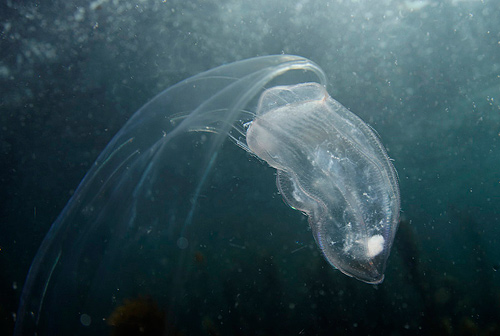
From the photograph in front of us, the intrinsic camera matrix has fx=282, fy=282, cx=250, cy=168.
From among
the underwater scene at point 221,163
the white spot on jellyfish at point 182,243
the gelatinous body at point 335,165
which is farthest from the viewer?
the white spot on jellyfish at point 182,243

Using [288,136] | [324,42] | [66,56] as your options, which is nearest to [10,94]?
[66,56]

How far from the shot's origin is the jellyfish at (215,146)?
2.28 m

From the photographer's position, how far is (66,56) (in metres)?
3.22

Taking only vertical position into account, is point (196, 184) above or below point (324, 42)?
below

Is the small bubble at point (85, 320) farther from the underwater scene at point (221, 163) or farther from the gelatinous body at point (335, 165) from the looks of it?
the gelatinous body at point (335, 165)

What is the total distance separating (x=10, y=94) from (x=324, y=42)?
4088 millimetres

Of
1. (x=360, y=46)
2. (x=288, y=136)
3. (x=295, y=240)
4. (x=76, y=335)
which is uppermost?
(x=288, y=136)

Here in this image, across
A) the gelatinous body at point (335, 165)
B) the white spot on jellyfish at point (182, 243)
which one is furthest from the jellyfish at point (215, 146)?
the white spot on jellyfish at point (182, 243)

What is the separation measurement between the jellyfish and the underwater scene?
Result: 14mm

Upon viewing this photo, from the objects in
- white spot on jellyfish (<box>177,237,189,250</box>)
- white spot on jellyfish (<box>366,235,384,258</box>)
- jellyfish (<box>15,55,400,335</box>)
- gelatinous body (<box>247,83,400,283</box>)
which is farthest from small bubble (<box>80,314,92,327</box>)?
white spot on jellyfish (<box>366,235,384,258</box>)

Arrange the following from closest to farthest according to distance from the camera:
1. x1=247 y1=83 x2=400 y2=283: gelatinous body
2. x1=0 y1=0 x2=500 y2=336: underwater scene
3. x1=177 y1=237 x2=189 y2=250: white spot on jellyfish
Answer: x1=247 y1=83 x2=400 y2=283: gelatinous body → x1=0 y1=0 x2=500 y2=336: underwater scene → x1=177 y1=237 x2=189 y2=250: white spot on jellyfish

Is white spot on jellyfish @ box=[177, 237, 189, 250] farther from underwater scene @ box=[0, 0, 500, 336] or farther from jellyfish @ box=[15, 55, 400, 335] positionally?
jellyfish @ box=[15, 55, 400, 335]

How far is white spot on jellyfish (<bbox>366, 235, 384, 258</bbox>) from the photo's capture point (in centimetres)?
239

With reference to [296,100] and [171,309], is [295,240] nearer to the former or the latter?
[171,309]
